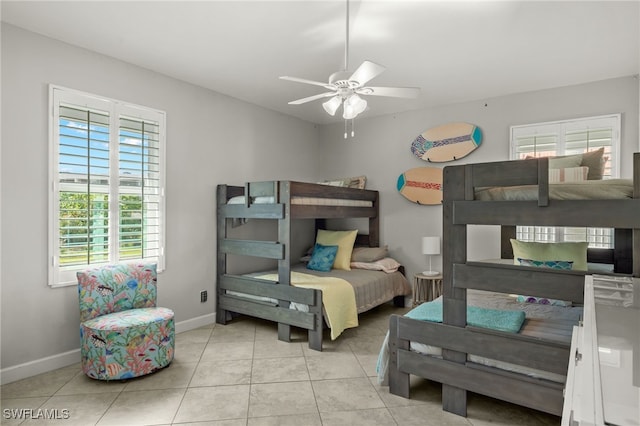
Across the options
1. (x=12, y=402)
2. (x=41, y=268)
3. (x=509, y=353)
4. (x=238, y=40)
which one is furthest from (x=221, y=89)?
(x=509, y=353)

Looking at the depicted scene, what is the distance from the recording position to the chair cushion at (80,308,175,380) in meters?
2.53

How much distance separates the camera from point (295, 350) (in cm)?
323

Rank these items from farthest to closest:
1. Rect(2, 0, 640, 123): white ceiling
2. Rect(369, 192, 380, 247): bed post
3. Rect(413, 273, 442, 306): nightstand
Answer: Rect(369, 192, 380, 247): bed post < Rect(413, 273, 442, 306): nightstand < Rect(2, 0, 640, 123): white ceiling

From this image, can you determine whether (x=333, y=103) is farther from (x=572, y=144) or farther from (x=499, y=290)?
(x=572, y=144)

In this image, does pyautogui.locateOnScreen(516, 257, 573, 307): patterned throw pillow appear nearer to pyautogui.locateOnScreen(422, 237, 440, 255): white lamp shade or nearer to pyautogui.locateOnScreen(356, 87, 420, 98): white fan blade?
pyautogui.locateOnScreen(422, 237, 440, 255): white lamp shade

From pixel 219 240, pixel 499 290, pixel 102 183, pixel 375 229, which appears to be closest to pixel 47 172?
pixel 102 183

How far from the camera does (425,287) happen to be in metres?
4.32

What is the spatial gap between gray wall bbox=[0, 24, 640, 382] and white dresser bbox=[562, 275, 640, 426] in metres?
3.26

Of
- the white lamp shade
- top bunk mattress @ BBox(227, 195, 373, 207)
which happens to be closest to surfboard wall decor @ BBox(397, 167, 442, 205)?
the white lamp shade

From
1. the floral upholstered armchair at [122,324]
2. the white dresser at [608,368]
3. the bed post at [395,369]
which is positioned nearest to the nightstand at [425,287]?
the bed post at [395,369]

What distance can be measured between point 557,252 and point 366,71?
2.36 meters

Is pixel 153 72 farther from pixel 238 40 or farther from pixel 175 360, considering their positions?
pixel 175 360

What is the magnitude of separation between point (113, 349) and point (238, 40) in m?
2.49

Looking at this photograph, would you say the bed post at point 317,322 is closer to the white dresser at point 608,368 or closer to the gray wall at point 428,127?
the gray wall at point 428,127
